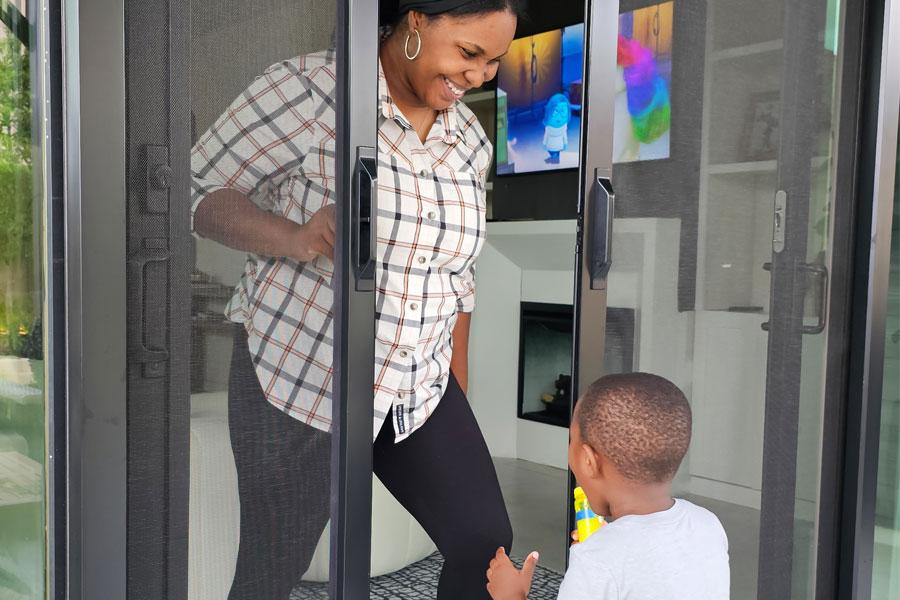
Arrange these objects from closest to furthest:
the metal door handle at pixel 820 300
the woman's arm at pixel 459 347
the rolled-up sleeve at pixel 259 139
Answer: the rolled-up sleeve at pixel 259 139 → the woman's arm at pixel 459 347 → the metal door handle at pixel 820 300

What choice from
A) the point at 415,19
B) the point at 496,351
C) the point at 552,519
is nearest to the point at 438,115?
the point at 415,19

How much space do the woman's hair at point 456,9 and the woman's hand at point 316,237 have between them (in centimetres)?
42

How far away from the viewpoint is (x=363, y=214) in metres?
1.45

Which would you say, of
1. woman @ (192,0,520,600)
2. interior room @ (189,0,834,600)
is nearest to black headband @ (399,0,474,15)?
woman @ (192,0,520,600)

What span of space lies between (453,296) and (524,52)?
357 cm

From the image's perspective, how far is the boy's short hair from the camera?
1.44 m

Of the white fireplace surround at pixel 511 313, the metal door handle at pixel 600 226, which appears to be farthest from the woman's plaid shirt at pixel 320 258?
the white fireplace surround at pixel 511 313

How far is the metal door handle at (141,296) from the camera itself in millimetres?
1325

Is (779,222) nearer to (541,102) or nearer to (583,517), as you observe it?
(583,517)

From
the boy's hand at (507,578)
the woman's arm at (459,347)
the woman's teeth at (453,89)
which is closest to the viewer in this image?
the boy's hand at (507,578)

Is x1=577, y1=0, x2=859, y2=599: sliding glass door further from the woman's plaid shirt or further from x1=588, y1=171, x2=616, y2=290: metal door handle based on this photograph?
the woman's plaid shirt

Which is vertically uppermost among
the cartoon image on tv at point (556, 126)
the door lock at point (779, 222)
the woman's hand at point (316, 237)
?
the cartoon image on tv at point (556, 126)

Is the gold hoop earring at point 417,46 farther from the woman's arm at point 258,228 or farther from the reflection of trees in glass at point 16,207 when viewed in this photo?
the reflection of trees in glass at point 16,207

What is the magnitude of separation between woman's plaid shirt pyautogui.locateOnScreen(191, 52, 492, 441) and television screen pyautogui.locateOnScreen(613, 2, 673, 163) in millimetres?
335
